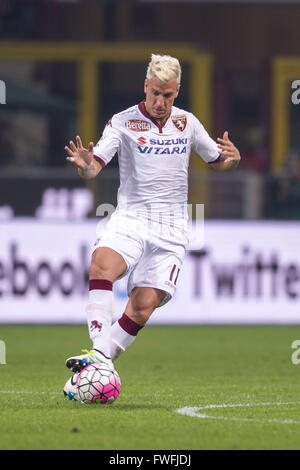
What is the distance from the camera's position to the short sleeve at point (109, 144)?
8148 millimetres

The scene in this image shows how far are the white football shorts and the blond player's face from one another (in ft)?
2.29

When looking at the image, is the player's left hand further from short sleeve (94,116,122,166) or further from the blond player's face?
short sleeve (94,116,122,166)

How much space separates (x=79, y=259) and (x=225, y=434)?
950 cm

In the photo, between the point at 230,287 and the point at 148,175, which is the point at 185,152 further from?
the point at 230,287

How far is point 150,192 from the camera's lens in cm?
845

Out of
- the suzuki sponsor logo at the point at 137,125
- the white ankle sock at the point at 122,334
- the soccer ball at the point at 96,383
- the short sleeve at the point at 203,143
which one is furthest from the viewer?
the short sleeve at the point at 203,143

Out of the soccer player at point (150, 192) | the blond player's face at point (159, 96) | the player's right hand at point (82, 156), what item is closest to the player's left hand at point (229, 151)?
the soccer player at point (150, 192)

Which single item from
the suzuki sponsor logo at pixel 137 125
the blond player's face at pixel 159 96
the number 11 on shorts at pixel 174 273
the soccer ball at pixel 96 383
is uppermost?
the blond player's face at pixel 159 96

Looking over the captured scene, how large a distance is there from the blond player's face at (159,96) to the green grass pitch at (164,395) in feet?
6.02

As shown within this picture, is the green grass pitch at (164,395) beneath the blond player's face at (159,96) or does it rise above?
beneath
